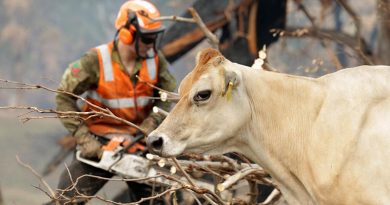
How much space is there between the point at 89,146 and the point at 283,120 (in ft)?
7.71

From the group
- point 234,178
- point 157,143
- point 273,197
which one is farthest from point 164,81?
point 157,143

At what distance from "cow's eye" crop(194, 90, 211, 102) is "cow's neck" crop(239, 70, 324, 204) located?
26 centimetres

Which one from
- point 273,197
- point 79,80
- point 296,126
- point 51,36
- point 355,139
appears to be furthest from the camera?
point 51,36

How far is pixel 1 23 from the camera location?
109 ft

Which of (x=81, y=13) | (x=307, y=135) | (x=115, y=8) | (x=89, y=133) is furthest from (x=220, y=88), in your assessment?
(x=81, y=13)

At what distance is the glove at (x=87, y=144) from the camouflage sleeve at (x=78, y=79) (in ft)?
0.26

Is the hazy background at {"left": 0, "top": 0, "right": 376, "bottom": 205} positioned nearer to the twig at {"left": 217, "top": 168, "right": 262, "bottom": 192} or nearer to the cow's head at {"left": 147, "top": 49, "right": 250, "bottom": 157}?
the twig at {"left": 217, "top": 168, "right": 262, "bottom": 192}

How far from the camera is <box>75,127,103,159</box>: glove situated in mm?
7852

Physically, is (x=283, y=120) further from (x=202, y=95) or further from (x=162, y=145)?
(x=162, y=145)

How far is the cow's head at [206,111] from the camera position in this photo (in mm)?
5773

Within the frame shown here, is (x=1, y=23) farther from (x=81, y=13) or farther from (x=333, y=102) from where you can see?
(x=333, y=102)

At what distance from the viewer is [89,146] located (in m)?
7.87

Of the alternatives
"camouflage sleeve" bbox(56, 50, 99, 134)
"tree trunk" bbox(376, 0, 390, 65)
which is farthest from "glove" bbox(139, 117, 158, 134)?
"tree trunk" bbox(376, 0, 390, 65)

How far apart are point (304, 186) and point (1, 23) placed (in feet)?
93.6
